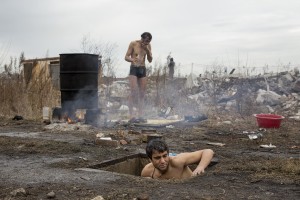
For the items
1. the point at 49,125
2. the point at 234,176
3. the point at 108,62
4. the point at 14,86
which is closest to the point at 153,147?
the point at 234,176

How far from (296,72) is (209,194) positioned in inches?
635

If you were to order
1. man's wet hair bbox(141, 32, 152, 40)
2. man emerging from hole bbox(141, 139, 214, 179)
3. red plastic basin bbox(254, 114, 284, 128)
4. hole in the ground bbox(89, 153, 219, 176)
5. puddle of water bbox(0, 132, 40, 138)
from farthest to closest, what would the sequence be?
man's wet hair bbox(141, 32, 152, 40) → red plastic basin bbox(254, 114, 284, 128) → puddle of water bbox(0, 132, 40, 138) → hole in the ground bbox(89, 153, 219, 176) → man emerging from hole bbox(141, 139, 214, 179)

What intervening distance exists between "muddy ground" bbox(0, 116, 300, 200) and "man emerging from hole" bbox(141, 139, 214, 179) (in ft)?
0.61

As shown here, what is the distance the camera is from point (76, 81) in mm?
9469

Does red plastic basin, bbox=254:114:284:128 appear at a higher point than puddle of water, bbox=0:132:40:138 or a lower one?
higher

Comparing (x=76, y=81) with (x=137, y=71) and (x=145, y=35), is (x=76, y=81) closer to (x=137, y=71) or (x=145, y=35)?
(x=137, y=71)

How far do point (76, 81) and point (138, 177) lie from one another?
5.81m

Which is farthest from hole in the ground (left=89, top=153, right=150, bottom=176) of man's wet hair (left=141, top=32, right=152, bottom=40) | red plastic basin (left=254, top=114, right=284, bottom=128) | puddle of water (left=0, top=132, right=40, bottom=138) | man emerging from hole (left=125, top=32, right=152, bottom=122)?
man's wet hair (left=141, top=32, right=152, bottom=40)

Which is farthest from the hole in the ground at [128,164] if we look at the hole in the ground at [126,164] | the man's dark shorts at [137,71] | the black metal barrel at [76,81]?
the man's dark shorts at [137,71]

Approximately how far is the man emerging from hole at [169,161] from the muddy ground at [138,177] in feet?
0.61

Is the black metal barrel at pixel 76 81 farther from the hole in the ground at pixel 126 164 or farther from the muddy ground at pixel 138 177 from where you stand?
the hole in the ground at pixel 126 164

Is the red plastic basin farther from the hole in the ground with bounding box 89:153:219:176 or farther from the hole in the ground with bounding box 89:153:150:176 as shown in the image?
the hole in the ground with bounding box 89:153:150:176

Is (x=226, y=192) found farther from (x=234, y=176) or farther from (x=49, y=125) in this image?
(x=49, y=125)

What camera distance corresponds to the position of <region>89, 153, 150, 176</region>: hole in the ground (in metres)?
5.10
